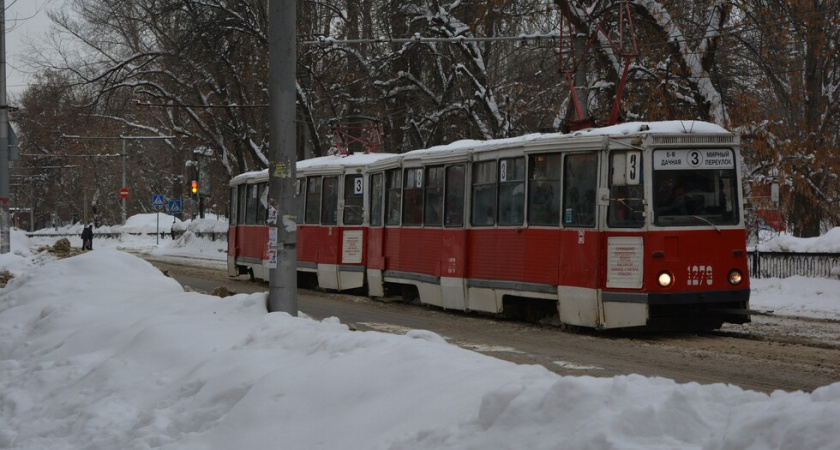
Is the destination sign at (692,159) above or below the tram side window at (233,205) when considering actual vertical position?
above

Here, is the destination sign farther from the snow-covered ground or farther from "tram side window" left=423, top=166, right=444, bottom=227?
the snow-covered ground

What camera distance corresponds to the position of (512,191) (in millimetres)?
16312

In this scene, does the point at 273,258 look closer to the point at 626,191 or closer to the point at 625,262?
the point at 625,262

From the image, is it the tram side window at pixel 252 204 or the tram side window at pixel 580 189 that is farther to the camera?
the tram side window at pixel 252 204

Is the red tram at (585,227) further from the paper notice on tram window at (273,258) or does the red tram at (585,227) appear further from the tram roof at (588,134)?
the paper notice on tram window at (273,258)

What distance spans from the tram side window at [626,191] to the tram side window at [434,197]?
4810 millimetres

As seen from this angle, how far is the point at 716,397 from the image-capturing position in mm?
5363

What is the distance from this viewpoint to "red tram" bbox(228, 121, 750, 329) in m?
13.8

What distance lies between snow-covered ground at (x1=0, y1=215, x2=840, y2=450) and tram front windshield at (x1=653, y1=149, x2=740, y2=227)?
532 centimetres

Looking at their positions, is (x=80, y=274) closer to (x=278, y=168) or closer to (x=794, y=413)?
(x=278, y=168)

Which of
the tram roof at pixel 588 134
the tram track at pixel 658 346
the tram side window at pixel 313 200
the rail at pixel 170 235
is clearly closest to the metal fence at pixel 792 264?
the tram track at pixel 658 346

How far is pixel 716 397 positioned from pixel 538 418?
35.0 inches

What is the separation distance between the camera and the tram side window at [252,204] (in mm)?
26969

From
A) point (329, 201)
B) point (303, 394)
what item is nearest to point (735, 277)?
point (303, 394)
